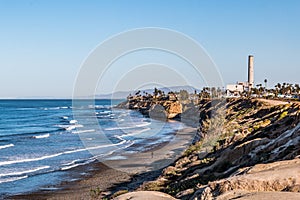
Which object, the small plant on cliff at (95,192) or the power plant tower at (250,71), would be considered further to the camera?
the power plant tower at (250,71)

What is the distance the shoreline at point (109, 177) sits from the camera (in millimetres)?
22578

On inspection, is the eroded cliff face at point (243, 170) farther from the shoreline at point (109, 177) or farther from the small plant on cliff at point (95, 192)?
the small plant on cliff at point (95, 192)

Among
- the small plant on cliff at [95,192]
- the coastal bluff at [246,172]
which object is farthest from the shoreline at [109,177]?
the coastal bluff at [246,172]

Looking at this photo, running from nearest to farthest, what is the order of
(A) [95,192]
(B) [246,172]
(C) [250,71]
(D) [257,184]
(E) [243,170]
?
1. (D) [257,184]
2. (B) [246,172]
3. (E) [243,170]
4. (A) [95,192]
5. (C) [250,71]

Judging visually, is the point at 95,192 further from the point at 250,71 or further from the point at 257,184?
the point at 250,71

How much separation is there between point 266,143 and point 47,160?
2145cm

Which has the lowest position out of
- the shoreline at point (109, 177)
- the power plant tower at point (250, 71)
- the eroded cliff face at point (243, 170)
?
the shoreline at point (109, 177)

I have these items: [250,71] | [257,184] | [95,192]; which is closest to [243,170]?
[257,184]

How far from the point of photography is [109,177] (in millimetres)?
27250

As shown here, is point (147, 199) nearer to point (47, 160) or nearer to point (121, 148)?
point (47, 160)

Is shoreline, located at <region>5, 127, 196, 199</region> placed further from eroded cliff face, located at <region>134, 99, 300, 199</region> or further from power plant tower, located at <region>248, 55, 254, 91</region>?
power plant tower, located at <region>248, 55, 254, 91</region>

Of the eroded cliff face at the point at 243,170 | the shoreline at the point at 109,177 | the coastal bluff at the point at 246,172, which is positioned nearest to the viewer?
the coastal bluff at the point at 246,172

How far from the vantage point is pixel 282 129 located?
20656mm

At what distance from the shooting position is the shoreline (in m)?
22.6
